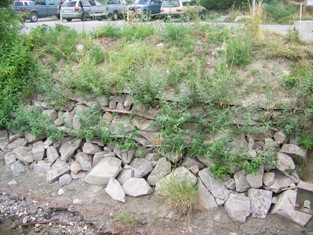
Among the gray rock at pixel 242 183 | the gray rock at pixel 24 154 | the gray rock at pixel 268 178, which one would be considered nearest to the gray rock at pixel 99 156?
the gray rock at pixel 24 154

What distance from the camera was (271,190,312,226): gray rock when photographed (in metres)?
4.44

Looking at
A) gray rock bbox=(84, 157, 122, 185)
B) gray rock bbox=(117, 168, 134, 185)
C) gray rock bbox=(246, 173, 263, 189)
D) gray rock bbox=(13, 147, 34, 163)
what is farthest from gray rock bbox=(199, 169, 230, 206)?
gray rock bbox=(13, 147, 34, 163)

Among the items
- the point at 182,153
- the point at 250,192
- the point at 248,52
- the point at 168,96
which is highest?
the point at 248,52

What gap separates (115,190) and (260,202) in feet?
6.91

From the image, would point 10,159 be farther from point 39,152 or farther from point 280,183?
point 280,183

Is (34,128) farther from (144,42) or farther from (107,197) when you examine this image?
(144,42)

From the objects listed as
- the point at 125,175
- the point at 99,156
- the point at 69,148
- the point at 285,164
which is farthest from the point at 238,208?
the point at 69,148

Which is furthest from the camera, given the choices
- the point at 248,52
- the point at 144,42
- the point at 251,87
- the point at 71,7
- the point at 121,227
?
the point at 71,7

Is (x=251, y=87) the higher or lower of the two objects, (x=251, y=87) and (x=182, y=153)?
the higher

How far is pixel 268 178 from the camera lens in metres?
4.82

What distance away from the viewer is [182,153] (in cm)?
529

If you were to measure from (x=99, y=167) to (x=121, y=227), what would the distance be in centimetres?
119

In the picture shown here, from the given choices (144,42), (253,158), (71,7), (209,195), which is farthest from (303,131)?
(71,7)

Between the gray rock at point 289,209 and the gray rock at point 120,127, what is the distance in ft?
8.14
